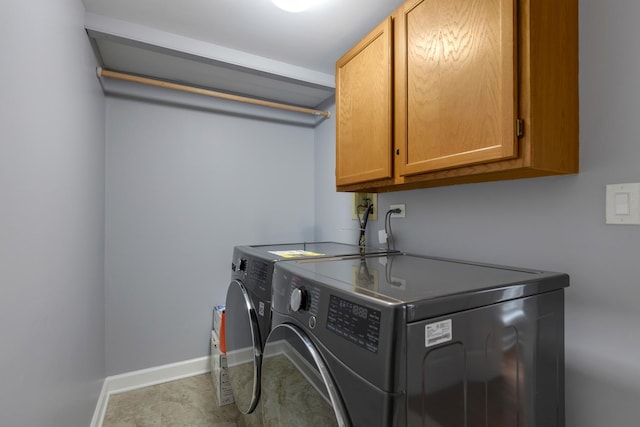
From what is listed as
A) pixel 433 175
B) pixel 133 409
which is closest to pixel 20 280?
pixel 433 175

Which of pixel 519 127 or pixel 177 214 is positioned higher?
pixel 519 127

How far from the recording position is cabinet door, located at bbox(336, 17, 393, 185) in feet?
4.83

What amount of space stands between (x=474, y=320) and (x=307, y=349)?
47cm

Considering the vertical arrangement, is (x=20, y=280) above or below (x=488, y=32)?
below

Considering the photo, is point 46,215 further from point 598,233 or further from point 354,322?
point 598,233

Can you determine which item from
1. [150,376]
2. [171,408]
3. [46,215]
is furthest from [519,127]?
[150,376]

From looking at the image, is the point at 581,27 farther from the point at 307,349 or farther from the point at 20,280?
the point at 20,280

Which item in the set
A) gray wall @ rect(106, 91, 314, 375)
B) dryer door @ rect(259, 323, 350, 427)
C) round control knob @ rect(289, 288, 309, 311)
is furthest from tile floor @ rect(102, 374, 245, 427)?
round control knob @ rect(289, 288, 309, 311)

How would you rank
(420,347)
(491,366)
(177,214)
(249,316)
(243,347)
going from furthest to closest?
1. (177,214)
2. (243,347)
3. (249,316)
4. (491,366)
5. (420,347)

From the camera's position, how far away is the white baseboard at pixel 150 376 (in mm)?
2216

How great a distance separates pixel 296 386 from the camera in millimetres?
1009

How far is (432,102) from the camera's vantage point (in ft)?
4.02

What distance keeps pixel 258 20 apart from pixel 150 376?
267 centimetres

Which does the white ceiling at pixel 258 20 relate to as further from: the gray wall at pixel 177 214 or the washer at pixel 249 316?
the washer at pixel 249 316
